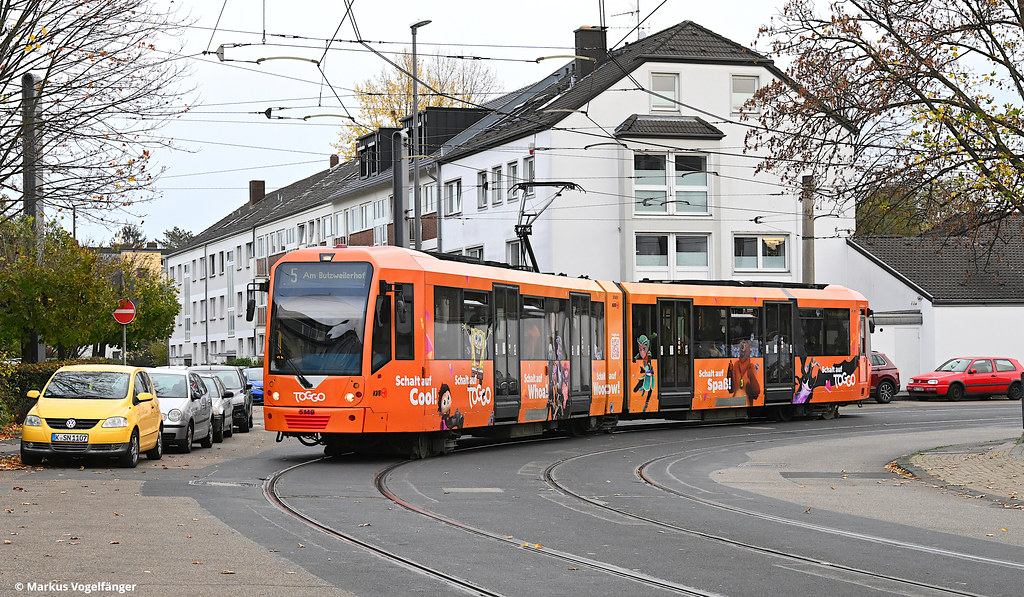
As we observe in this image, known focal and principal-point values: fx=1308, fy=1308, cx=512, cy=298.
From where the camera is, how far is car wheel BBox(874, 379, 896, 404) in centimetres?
4403

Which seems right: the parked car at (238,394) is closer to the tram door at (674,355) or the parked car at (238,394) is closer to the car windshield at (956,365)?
the tram door at (674,355)

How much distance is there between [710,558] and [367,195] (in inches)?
2216

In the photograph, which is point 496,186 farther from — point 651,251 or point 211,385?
point 211,385

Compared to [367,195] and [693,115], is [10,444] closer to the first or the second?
[693,115]

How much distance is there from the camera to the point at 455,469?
63.4 feet

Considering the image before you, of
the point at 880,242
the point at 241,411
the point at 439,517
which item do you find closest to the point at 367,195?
the point at 880,242

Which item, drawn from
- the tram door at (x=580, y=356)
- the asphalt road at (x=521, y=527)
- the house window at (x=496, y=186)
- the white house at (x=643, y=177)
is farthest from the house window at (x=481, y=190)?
the asphalt road at (x=521, y=527)

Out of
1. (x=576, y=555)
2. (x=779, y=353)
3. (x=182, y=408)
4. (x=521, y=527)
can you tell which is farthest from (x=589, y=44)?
(x=576, y=555)

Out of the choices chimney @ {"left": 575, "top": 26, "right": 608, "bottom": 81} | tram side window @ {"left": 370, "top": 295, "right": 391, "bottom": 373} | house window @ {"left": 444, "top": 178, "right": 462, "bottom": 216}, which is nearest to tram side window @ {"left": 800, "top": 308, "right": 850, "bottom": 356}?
tram side window @ {"left": 370, "top": 295, "right": 391, "bottom": 373}

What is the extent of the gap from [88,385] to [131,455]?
1413 mm

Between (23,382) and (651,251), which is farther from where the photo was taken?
(651,251)

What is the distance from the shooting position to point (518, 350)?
23781 millimetres

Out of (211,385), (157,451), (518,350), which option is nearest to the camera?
(157,451)

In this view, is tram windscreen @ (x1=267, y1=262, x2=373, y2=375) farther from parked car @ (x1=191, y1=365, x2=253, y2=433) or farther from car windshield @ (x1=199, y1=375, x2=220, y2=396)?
parked car @ (x1=191, y1=365, x2=253, y2=433)
